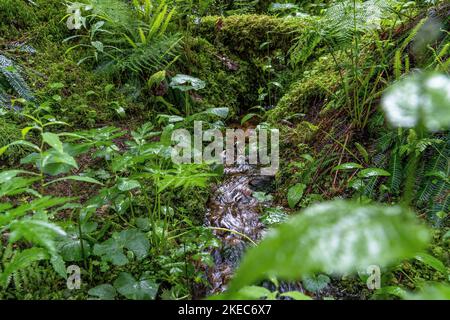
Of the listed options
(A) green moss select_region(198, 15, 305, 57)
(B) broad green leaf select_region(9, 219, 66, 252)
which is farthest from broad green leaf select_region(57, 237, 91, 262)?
(A) green moss select_region(198, 15, 305, 57)

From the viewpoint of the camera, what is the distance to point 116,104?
2707 millimetres

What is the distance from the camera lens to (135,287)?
1.41 metres

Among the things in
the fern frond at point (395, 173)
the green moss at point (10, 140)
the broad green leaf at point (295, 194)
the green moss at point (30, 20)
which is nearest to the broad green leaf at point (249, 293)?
the broad green leaf at point (295, 194)

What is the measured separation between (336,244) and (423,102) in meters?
0.28

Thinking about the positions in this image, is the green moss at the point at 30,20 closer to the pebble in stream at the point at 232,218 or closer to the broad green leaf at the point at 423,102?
the pebble in stream at the point at 232,218

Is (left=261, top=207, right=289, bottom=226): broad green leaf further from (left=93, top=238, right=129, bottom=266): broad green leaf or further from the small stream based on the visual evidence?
(left=93, top=238, right=129, bottom=266): broad green leaf

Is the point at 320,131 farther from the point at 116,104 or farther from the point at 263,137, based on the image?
the point at 116,104

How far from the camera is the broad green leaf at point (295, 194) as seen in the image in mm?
2028

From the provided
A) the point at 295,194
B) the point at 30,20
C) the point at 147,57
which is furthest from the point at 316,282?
the point at 30,20

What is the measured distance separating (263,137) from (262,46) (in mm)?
1369

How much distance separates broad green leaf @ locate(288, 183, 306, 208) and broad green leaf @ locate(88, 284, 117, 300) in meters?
1.08

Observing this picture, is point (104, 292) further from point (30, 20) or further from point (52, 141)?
point (30, 20)
